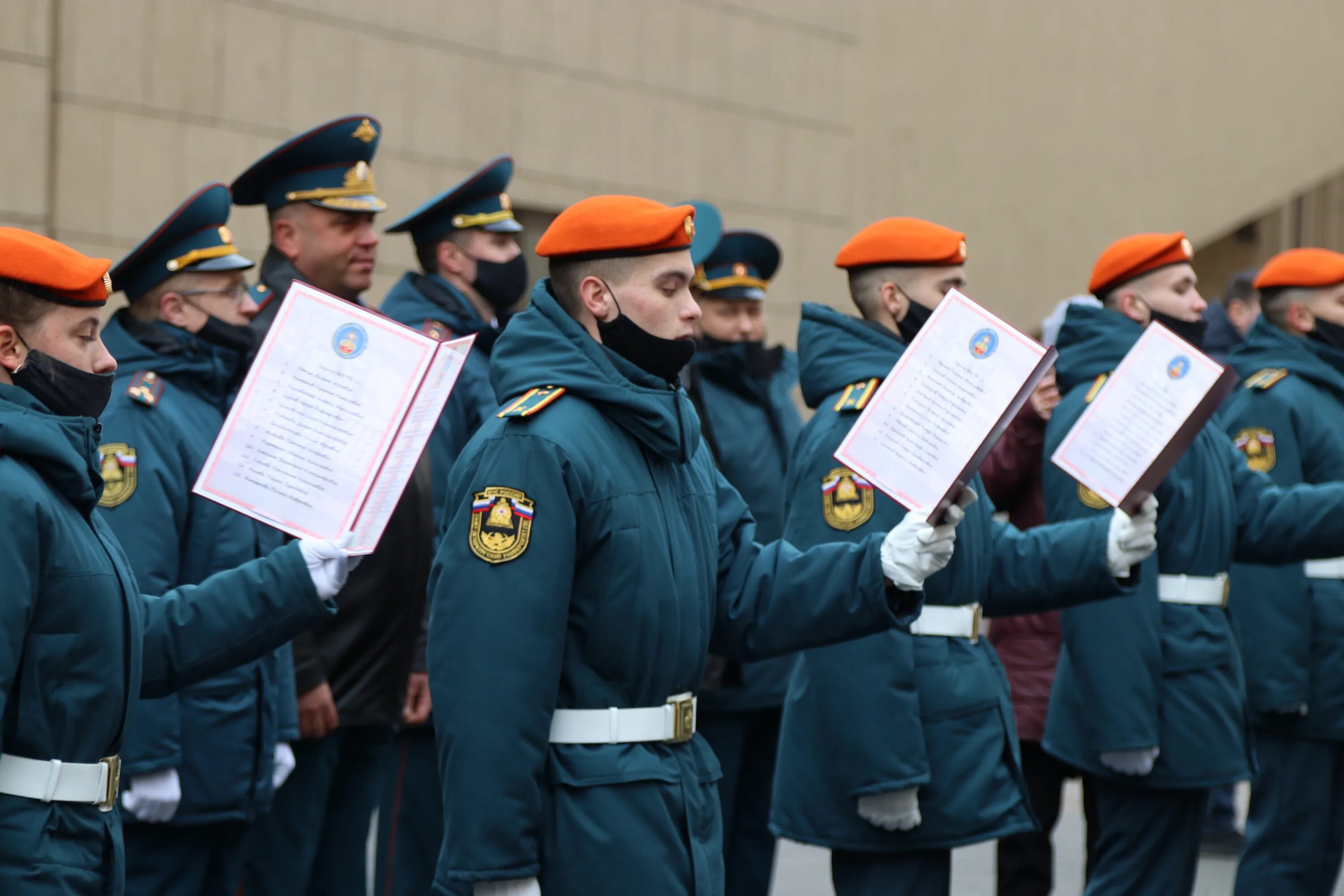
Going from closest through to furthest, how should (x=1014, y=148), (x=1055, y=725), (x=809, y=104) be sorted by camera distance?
(x=1055, y=725) → (x=809, y=104) → (x=1014, y=148)

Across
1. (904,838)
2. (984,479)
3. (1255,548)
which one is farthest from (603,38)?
(904,838)

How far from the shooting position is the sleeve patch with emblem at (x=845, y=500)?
489cm

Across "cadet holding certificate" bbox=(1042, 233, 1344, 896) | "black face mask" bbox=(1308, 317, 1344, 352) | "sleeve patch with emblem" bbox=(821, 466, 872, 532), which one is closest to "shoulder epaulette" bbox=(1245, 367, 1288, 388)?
"black face mask" bbox=(1308, 317, 1344, 352)

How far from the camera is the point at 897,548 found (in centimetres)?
372

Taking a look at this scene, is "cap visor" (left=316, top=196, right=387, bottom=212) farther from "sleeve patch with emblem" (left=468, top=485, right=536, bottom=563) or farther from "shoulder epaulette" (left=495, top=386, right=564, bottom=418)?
"sleeve patch with emblem" (left=468, top=485, right=536, bottom=563)

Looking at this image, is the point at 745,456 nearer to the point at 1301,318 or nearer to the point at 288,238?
the point at 288,238

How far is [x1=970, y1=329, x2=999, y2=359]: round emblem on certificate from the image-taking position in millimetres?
3832

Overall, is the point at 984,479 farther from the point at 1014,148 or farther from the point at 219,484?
the point at 1014,148

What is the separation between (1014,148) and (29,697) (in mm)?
13259

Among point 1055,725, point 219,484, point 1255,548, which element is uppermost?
point 219,484

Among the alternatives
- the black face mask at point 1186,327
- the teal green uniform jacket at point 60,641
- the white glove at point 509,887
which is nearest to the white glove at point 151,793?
the teal green uniform jacket at point 60,641

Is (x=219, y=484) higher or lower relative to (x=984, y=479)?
higher

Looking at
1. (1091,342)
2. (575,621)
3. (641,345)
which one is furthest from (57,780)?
(1091,342)

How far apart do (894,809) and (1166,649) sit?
125 centimetres
